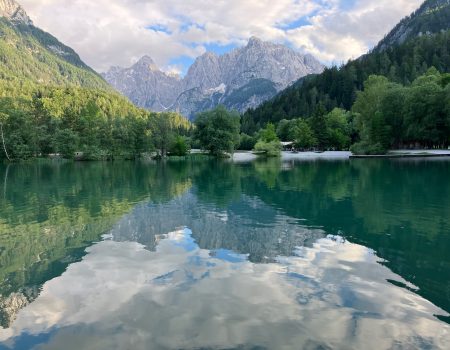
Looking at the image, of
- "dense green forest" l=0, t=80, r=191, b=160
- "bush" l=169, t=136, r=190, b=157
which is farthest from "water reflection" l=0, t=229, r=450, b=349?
"bush" l=169, t=136, r=190, b=157

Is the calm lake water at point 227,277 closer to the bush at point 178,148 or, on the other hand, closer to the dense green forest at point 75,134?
the dense green forest at point 75,134

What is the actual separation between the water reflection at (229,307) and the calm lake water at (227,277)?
47 mm

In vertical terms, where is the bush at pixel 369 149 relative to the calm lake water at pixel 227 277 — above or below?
above

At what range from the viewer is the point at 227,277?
42.5 ft

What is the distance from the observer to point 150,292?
11734 mm

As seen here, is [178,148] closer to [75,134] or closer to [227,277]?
[75,134]

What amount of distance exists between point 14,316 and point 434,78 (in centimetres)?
13005

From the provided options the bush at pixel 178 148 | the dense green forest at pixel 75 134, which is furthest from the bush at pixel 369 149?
the dense green forest at pixel 75 134

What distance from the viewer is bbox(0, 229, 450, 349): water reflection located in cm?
877

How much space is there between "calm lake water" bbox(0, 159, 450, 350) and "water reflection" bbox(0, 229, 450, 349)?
5cm

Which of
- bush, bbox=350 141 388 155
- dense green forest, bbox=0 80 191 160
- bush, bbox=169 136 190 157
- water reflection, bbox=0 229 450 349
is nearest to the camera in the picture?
water reflection, bbox=0 229 450 349

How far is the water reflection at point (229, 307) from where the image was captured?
8766 mm

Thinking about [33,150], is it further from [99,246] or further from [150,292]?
[150,292]

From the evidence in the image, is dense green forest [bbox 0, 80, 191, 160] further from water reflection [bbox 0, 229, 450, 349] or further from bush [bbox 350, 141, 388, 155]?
water reflection [bbox 0, 229, 450, 349]
